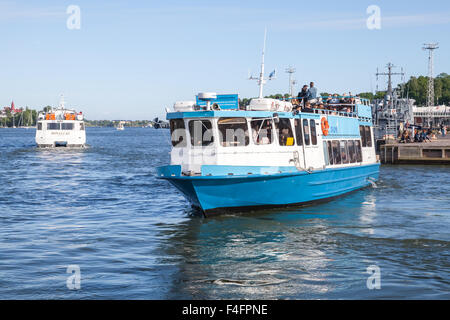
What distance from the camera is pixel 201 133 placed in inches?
815

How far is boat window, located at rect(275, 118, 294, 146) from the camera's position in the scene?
2154cm

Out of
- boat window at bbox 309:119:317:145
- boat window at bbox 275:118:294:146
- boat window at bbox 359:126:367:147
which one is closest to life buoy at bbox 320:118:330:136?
boat window at bbox 309:119:317:145

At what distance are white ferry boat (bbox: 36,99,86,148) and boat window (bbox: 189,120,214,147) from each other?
180 feet

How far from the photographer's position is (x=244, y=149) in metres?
20.6

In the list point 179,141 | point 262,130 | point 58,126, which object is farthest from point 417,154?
point 58,126

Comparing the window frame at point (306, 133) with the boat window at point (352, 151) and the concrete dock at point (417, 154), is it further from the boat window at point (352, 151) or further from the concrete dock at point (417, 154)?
the concrete dock at point (417, 154)

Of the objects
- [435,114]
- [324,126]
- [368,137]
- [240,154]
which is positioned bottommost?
[240,154]

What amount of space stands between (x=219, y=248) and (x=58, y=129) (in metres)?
60.3

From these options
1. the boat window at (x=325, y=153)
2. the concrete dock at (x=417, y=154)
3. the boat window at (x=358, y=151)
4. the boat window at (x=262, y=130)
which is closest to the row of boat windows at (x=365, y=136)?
the boat window at (x=358, y=151)

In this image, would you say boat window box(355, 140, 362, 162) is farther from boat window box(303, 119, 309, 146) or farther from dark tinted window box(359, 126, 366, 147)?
boat window box(303, 119, 309, 146)

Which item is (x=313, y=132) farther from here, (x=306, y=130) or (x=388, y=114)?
(x=388, y=114)

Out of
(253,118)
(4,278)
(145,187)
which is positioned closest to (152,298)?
(4,278)

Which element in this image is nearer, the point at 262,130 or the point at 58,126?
the point at 262,130
